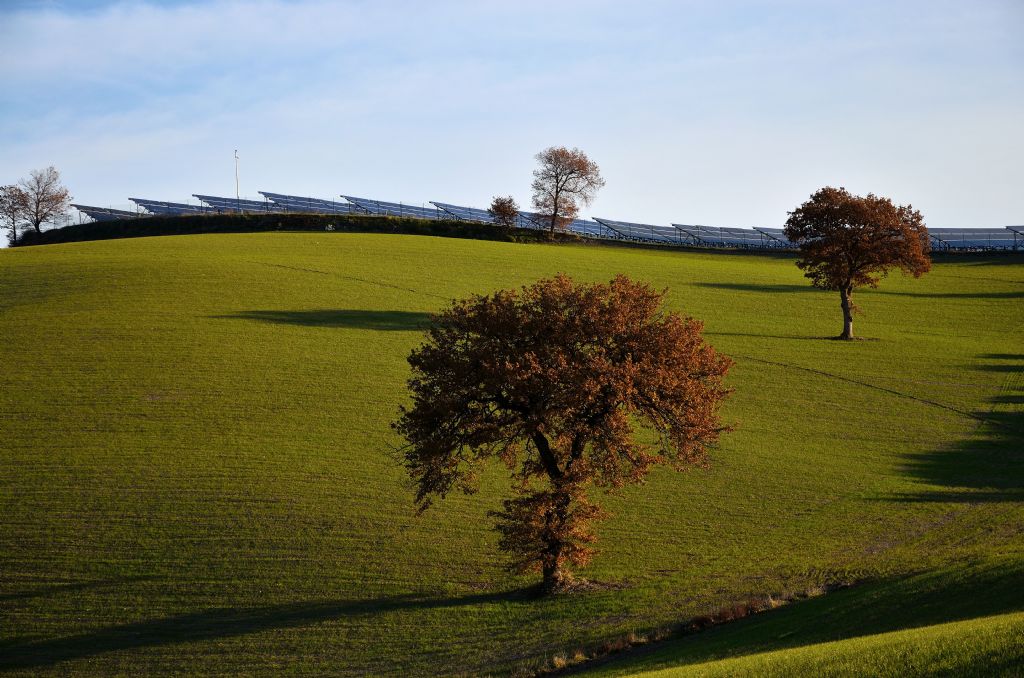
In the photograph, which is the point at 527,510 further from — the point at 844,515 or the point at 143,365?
the point at 143,365

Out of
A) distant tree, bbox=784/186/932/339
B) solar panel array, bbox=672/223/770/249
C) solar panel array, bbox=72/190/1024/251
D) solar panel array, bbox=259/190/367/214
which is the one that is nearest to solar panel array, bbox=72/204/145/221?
solar panel array, bbox=72/190/1024/251

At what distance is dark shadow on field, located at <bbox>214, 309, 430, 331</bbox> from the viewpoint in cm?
5578

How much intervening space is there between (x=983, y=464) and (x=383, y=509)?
24.8 m

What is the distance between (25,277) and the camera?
65312mm

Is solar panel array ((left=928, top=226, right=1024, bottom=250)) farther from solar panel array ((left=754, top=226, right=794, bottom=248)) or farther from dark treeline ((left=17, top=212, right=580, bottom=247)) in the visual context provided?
dark treeline ((left=17, top=212, right=580, bottom=247))

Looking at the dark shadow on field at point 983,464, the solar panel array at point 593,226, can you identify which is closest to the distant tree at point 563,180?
the solar panel array at point 593,226

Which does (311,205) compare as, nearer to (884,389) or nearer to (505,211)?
(505,211)

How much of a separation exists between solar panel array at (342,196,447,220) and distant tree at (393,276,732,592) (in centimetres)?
8667

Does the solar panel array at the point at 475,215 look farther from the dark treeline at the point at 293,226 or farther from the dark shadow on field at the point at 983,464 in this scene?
the dark shadow on field at the point at 983,464

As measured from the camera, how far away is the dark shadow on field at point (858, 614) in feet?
69.7

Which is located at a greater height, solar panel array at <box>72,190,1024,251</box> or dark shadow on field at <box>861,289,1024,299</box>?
solar panel array at <box>72,190,1024,251</box>

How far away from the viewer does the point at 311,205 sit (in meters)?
113

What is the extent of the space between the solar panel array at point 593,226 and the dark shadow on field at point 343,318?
1790 inches

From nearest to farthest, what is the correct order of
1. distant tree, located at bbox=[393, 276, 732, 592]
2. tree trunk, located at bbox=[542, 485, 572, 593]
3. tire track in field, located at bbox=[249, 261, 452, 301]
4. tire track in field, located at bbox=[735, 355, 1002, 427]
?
1. distant tree, located at bbox=[393, 276, 732, 592]
2. tree trunk, located at bbox=[542, 485, 572, 593]
3. tire track in field, located at bbox=[735, 355, 1002, 427]
4. tire track in field, located at bbox=[249, 261, 452, 301]
